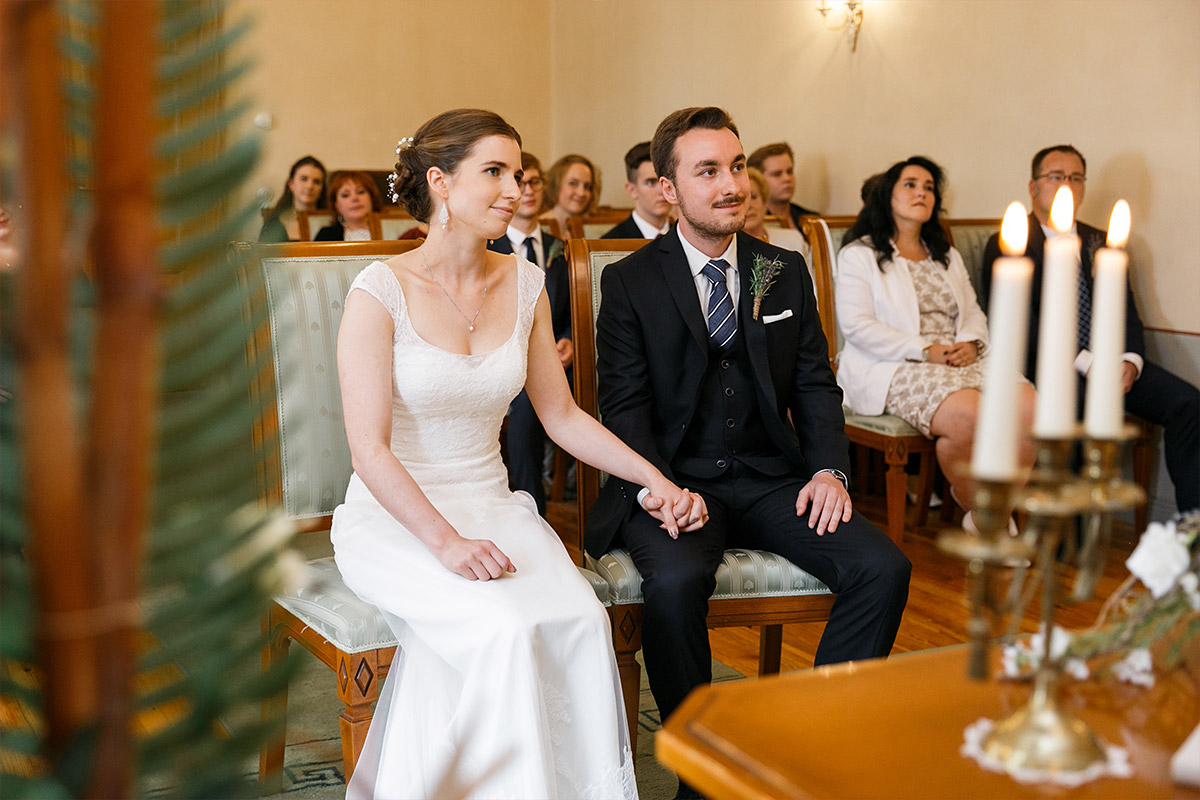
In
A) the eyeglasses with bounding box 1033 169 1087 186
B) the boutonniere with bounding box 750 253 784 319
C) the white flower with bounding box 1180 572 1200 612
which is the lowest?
the white flower with bounding box 1180 572 1200 612

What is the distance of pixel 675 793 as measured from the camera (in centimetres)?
229

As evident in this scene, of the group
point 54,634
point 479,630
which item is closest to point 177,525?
point 54,634

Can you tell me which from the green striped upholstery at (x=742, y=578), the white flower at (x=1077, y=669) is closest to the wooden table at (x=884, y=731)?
the white flower at (x=1077, y=669)

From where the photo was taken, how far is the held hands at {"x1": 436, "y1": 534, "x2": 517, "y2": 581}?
1.95m

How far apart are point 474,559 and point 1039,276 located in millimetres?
3173

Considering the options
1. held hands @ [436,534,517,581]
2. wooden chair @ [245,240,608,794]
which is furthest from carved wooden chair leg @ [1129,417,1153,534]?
held hands @ [436,534,517,581]

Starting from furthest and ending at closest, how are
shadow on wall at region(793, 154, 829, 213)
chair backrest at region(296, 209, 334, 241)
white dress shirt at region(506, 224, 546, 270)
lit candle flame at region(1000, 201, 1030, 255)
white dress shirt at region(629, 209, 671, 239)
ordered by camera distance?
shadow on wall at region(793, 154, 829, 213), chair backrest at region(296, 209, 334, 241), white dress shirt at region(506, 224, 546, 270), white dress shirt at region(629, 209, 671, 239), lit candle flame at region(1000, 201, 1030, 255)

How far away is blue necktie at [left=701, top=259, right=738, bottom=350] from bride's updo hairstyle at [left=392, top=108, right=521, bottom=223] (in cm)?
59

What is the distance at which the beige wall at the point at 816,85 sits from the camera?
4480 mm

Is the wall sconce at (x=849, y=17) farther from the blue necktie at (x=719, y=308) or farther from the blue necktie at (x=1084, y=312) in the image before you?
the blue necktie at (x=719, y=308)

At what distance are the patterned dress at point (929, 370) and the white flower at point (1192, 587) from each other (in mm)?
2747

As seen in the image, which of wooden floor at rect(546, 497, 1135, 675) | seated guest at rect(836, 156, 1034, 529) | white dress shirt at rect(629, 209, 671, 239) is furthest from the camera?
white dress shirt at rect(629, 209, 671, 239)

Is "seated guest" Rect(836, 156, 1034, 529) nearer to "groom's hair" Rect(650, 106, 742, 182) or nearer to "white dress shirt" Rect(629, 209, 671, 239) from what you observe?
"white dress shirt" Rect(629, 209, 671, 239)

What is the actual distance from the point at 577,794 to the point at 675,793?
0.45 m
